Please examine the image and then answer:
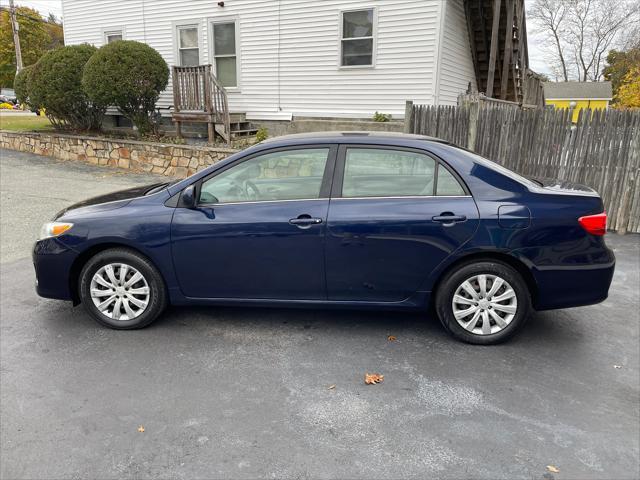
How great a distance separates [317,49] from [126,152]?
5.39 meters

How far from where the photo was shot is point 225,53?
13.8m

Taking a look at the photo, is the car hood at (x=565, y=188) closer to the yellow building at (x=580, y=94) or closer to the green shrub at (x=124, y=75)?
the green shrub at (x=124, y=75)

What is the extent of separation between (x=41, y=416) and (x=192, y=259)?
57.5 inches

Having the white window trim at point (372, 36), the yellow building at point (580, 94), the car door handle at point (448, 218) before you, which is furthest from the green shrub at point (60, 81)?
the yellow building at point (580, 94)

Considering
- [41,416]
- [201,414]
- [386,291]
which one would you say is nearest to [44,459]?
[41,416]

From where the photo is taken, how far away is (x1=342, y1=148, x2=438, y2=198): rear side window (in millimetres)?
3818

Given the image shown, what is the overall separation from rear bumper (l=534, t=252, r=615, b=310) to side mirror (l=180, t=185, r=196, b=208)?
2.64 m

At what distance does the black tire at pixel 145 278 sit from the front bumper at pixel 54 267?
118 millimetres

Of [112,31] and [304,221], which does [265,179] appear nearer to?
[304,221]

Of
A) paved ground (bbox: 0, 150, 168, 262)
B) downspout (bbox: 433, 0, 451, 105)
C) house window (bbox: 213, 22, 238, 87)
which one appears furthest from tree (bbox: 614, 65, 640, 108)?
paved ground (bbox: 0, 150, 168, 262)

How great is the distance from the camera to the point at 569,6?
42438 millimetres

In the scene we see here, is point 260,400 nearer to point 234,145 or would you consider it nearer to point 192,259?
point 192,259

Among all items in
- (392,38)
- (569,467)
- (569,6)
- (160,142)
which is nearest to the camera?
(569,467)

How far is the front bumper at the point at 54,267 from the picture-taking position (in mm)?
4012
